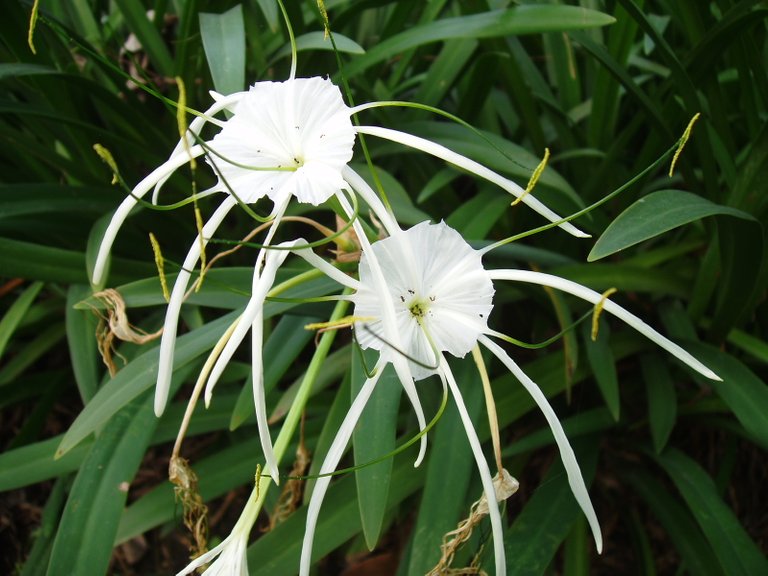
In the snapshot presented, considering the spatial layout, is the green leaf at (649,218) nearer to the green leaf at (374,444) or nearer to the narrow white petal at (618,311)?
the narrow white petal at (618,311)

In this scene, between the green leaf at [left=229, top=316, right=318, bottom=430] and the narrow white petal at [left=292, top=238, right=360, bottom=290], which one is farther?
the green leaf at [left=229, top=316, right=318, bottom=430]

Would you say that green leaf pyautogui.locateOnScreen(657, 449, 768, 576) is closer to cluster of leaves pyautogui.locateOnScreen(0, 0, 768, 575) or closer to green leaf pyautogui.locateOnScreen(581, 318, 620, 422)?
cluster of leaves pyautogui.locateOnScreen(0, 0, 768, 575)

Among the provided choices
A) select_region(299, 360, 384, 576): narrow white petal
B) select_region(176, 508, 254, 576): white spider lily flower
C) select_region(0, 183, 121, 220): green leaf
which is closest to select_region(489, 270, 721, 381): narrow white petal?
select_region(299, 360, 384, 576): narrow white petal

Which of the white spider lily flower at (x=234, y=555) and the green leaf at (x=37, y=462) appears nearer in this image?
the white spider lily flower at (x=234, y=555)

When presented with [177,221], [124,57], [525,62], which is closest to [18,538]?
[177,221]

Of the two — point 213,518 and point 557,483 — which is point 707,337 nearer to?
point 557,483

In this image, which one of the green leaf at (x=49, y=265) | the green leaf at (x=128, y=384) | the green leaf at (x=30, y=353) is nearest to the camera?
the green leaf at (x=128, y=384)

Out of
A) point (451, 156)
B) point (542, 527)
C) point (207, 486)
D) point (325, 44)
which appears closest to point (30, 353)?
point (207, 486)

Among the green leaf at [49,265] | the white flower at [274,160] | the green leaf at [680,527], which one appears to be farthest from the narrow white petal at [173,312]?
the green leaf at [680,527]
